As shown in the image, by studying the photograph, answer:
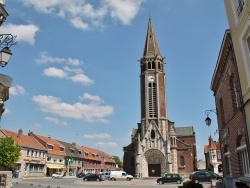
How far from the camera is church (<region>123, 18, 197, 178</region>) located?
4856 cm

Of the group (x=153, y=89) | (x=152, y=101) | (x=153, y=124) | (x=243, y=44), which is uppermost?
(x=153, y=89)

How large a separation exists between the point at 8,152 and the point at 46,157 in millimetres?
17584

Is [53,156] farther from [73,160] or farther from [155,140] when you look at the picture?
[155,140]

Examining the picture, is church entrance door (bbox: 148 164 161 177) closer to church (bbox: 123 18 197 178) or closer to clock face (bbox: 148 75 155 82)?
church (bbox: 123 18 197 178)

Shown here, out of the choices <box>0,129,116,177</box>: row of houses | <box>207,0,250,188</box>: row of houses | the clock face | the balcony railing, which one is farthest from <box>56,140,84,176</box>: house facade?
the balcony railing

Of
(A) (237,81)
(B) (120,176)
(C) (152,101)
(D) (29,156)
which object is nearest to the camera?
(A) (237,81)

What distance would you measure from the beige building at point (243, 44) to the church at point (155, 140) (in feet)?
128

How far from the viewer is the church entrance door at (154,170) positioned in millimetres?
48688

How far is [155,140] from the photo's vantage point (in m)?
49.8

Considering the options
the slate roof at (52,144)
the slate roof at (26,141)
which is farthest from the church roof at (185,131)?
the slate roof at (26,141)

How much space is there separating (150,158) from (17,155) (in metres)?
23.8

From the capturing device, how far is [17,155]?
128 feet

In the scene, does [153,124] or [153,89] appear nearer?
[153,124]

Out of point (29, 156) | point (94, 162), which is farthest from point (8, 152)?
point (94, 162)
